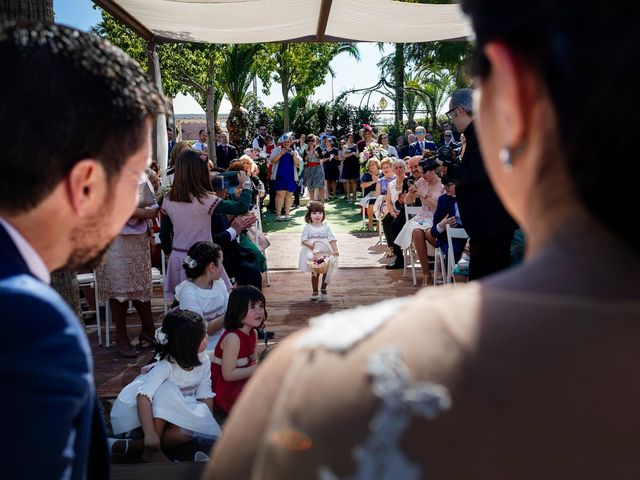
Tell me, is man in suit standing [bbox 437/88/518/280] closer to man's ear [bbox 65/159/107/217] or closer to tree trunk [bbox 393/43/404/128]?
man's ear [bbox 65/159/107/217]

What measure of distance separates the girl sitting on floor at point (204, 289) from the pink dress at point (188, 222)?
471 mm

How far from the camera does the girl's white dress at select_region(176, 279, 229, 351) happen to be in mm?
4949

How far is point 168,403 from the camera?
3.74 m

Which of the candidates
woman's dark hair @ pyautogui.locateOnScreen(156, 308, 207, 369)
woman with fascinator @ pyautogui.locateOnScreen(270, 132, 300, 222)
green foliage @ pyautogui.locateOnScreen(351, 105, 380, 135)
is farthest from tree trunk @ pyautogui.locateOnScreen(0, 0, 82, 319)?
green foliage @ pyautogui.locateOnScreen(351, 105, 380, 135)

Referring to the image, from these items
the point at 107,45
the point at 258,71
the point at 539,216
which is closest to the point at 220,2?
the point at 107,45

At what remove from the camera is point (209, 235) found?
222 inches

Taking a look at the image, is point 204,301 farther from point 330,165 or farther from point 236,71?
point 236,71

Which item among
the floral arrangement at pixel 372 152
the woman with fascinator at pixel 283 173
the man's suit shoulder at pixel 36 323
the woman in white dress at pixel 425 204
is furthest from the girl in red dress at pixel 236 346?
the floral arrangement at pixel 372 152

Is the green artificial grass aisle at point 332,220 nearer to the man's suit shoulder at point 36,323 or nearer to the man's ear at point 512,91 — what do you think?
the man's suit shoulder at point 36,323

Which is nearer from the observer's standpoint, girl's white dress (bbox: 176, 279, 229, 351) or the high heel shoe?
girl's white dress (bbox: 176, 279, 229, 351)

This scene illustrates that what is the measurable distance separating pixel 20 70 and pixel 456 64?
3073 centimetres

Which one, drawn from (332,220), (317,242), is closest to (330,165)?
(332,220)

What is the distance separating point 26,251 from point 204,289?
4.04 meters

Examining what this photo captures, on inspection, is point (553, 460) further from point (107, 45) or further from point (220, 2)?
point (220, 2)
